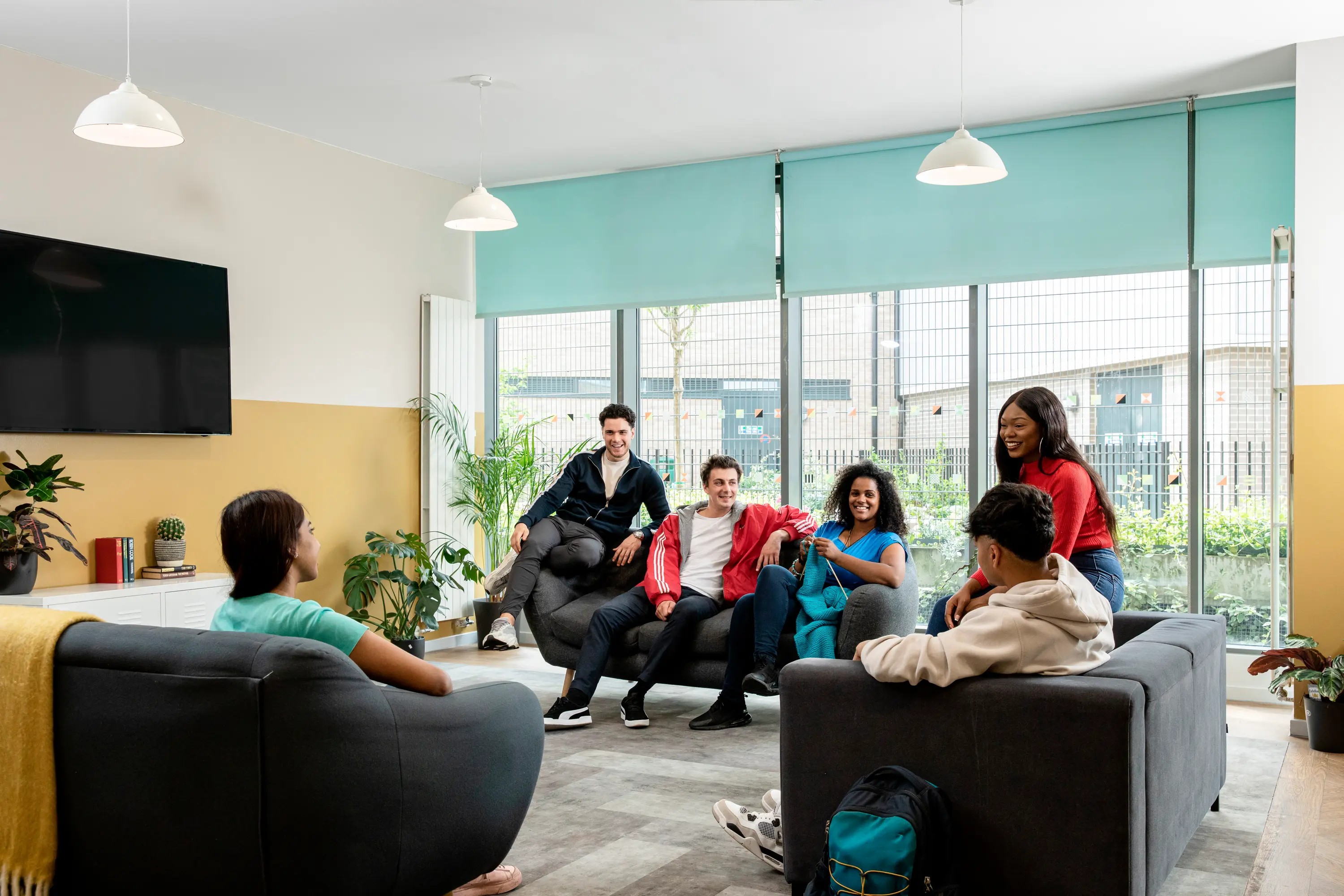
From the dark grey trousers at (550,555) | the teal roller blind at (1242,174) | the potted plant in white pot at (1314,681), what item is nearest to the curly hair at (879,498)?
Answer: the dark grey trousers at (550,555)

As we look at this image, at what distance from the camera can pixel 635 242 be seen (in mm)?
6590

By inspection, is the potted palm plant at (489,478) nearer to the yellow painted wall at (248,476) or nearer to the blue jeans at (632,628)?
the yellow painted wall at (248,476)

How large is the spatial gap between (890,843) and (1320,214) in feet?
12.0

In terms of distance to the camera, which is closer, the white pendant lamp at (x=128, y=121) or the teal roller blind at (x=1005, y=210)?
the white pendant lamp at (x=128, y=121)

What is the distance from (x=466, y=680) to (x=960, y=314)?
10.5 ft

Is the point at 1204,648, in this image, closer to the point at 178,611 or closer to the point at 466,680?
the point at 466,680

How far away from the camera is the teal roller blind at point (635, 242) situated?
6270 mm

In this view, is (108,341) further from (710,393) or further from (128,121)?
(710,393)

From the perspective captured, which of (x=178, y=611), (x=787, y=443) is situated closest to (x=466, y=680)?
(x=178, y=611)

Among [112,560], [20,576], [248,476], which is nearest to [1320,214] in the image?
[248,476]

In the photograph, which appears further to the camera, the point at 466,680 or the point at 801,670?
the point at 466,680

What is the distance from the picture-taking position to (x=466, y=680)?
18.4 ft

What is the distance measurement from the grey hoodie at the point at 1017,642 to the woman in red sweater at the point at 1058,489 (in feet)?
2.81

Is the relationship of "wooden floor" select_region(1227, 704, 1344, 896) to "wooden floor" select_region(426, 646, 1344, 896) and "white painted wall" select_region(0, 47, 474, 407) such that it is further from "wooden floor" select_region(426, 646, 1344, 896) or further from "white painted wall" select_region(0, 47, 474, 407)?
"white painted wall" select_region(0, 47, 474, 407)
